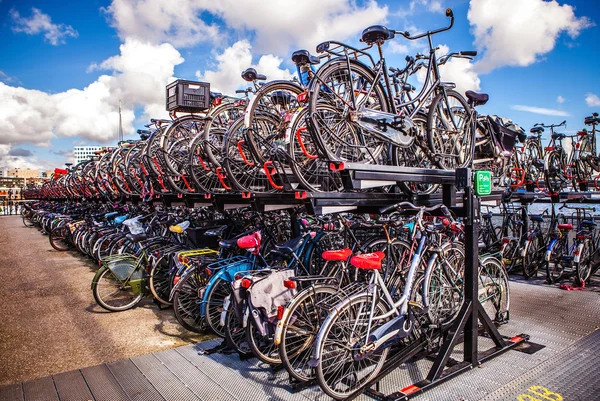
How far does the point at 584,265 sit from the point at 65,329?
684 cm

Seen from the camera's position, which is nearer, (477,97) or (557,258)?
(477,97)

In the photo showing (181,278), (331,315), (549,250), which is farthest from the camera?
(549,250)

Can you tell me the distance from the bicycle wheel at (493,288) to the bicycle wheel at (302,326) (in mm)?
1638

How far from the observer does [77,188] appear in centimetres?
1306

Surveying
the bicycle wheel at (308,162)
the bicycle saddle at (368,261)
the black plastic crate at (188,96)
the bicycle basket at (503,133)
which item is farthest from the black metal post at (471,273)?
the black plastic crate at (188,96)

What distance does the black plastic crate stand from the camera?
599cm

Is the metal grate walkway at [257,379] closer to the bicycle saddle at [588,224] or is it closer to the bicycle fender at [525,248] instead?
the bicycle fender at [525,248]

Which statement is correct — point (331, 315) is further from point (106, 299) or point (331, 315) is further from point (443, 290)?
point (106, 299)

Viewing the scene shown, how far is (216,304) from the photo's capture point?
398cm

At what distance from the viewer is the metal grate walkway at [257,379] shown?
2.87 meters

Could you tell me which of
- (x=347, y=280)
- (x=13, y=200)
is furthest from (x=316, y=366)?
(x=13, y=200)

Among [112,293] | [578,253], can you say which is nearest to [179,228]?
[112,293]

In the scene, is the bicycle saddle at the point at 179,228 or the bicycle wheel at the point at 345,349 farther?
the bicycle saddle at the point at 179,228

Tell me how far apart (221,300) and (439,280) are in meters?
2.07
